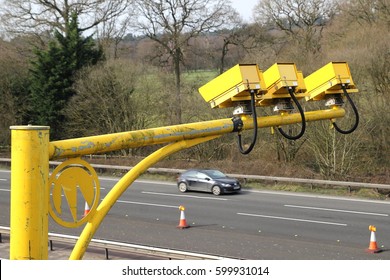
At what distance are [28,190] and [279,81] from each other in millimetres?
2953

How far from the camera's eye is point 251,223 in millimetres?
20844

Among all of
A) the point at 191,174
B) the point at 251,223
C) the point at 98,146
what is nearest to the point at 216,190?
the point at 191,174

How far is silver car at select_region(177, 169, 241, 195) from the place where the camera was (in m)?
27.3

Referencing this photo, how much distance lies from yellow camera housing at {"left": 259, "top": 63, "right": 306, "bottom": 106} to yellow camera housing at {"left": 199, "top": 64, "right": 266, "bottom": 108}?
215mm

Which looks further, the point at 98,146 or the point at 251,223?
the point at 251,223

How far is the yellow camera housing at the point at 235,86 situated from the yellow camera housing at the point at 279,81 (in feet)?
0.70

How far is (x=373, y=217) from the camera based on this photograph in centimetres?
2211

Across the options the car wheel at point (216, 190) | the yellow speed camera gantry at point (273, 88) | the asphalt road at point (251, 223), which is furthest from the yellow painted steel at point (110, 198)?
the car wheel at point (216, 190)

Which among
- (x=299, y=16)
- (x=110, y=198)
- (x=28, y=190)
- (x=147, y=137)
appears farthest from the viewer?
(x=299, y=16)

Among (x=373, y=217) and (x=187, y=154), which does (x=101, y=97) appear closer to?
(x=187, y=154)

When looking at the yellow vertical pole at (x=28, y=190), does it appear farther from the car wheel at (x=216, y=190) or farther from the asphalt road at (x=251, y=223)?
the car wheel at (x=216, y=190)

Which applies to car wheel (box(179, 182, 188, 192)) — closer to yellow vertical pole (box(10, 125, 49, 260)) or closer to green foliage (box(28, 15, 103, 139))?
green foliage (box(28, 15, 103, 139))

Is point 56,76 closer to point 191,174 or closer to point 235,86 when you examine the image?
point 191,174

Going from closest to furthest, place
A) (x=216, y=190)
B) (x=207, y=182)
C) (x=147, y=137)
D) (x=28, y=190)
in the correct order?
(x=28, y=190), (x=147, y=137), (x=216, y=190), (x=207, y=182)
